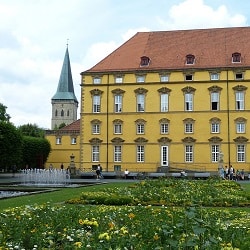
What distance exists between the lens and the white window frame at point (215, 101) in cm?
5159

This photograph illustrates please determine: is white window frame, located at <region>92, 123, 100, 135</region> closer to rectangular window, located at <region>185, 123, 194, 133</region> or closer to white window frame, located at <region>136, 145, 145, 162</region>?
white window frame, located at <region>136, 145, 145, 162</region>

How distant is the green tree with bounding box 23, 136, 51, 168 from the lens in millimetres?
64688

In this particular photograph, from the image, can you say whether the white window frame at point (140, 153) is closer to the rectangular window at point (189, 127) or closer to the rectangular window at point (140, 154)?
Result: the rectangular window at point (140, 154)

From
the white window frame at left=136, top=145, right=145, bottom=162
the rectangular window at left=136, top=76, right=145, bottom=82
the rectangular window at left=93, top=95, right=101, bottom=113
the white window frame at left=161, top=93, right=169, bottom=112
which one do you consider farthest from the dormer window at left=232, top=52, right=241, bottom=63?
the rectangular window at left=93, top=95, right=101, bottom=113

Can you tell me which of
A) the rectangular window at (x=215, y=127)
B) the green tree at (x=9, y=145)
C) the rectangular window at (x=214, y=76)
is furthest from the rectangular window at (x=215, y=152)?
the green tree at (x=9, y=145)

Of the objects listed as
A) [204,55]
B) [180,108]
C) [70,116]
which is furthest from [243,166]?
[70,116]

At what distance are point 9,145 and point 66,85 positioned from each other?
5231cm

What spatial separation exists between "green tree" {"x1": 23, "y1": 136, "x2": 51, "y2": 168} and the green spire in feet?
121

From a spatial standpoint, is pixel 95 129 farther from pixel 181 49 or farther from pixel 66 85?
pixel 66 85

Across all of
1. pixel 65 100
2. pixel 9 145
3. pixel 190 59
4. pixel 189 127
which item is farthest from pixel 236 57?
pixel 65 100

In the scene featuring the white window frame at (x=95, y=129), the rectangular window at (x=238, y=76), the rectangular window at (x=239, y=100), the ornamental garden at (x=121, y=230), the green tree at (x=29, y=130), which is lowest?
the ornamental garden at (x=121, y=230)

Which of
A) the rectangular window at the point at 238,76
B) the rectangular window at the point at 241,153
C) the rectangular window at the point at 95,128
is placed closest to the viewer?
the rectangular window at the point at 241,153

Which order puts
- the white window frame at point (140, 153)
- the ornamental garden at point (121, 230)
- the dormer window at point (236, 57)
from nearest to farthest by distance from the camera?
the ornamental garden at point (121, 230), the dormer window at point (236, 57), the white window frame at point (140, 153)

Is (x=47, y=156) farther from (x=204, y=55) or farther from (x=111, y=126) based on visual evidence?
(x=204, y=55)
